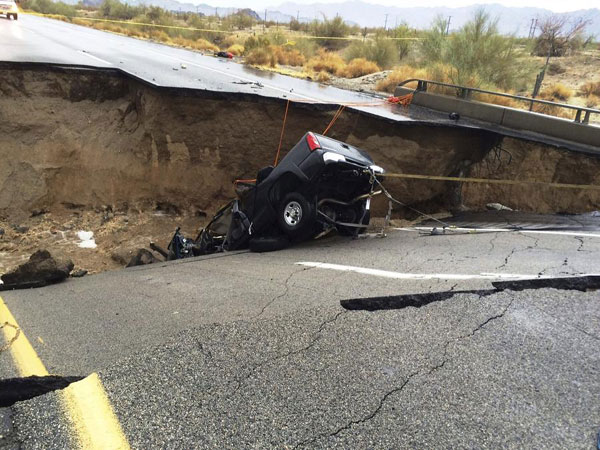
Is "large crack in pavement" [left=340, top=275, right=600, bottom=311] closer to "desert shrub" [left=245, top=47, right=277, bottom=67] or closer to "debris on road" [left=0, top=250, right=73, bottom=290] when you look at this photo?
"debris on road" [left=0, top=250, right=73, bottom=290]

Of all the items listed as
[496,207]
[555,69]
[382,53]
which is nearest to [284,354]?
[496,207]

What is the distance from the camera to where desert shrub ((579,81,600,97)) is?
19.3 meters

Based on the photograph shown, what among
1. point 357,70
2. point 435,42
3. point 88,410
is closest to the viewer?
point 88,410

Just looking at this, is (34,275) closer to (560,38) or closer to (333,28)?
(560,38)

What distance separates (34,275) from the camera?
552cm

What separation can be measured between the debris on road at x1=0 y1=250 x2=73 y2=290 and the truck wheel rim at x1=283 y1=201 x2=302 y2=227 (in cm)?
302

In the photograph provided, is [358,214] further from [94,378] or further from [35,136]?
[35,136]

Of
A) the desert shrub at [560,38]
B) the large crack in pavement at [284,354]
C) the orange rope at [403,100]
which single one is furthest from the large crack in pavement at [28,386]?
the desert shrub at [560,38]

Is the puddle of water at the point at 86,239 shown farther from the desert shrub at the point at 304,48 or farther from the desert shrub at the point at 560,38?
the desert shrub at the point at 560,38

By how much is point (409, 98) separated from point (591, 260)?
8493 millimetres

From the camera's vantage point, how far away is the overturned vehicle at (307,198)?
654 centimetres

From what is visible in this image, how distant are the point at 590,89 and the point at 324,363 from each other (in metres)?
21.5

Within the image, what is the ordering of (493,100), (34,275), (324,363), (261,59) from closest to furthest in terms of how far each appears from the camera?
1. (324,363)
2. (34,275)
3. (493,100)
4. (261,59)

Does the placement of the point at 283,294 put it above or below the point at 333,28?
below
